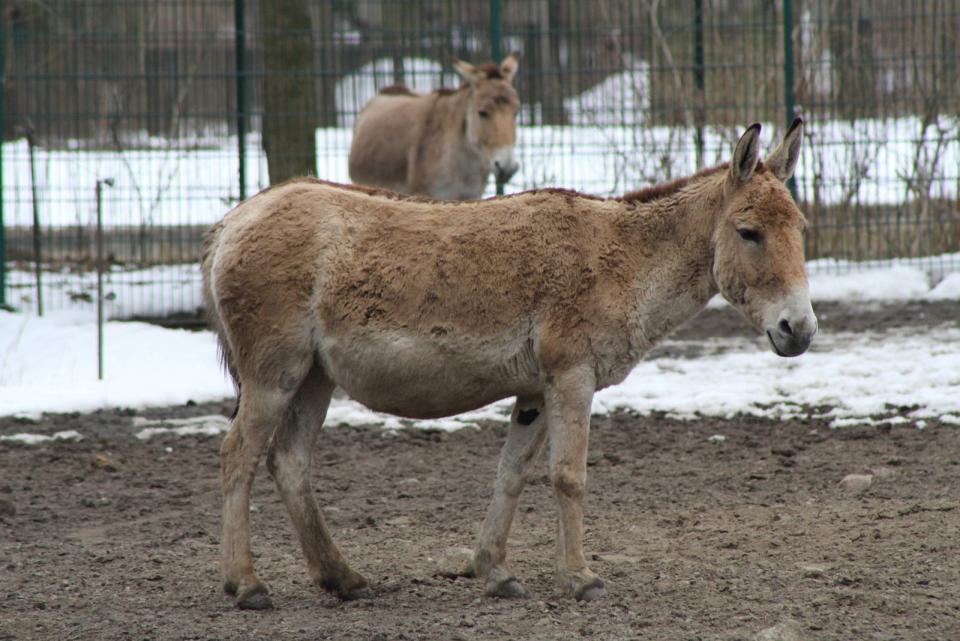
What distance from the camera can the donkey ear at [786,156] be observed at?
5.24 meters

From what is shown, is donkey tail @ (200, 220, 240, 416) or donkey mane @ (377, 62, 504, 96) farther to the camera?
donkey mane @ (377, 62, 504, 96)

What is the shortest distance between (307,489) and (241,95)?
776 centimetres

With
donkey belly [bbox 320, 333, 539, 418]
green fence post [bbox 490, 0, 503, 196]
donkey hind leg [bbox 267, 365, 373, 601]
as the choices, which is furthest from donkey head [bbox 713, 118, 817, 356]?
green fence post [bbox 490, 0, 503, 196]

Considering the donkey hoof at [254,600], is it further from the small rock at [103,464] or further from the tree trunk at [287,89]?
the tree trunk at [287,89]

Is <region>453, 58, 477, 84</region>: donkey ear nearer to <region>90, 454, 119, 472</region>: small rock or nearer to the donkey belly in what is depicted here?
<region>90, 454, 119, 472</region>: small rock

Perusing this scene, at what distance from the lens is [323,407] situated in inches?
214

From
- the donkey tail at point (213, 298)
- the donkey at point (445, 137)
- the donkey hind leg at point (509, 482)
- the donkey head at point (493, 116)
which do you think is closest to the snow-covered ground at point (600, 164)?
the donkey at point (445, 137)

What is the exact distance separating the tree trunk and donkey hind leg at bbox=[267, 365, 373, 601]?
7.38 m

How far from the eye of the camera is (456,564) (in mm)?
5543

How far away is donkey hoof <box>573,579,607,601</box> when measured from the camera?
16.5ft

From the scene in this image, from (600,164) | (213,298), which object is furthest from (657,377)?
(213,298)

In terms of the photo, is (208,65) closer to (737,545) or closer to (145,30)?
(145,30)

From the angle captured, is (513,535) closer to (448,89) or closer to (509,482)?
(509,482)

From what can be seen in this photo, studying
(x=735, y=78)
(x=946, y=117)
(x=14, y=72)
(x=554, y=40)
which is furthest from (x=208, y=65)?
(x=946, y=117)
